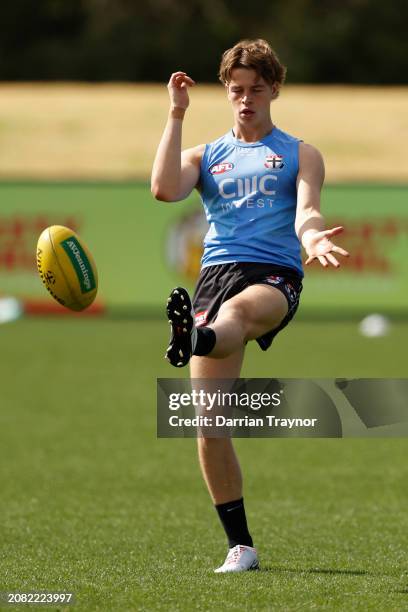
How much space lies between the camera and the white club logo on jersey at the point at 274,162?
19.8ft

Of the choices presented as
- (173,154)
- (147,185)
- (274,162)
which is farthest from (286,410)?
(147,185)

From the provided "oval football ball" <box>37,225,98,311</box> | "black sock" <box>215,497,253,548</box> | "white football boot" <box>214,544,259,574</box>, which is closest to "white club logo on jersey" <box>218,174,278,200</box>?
"oval football ball" <box>37,225,98,311</box>

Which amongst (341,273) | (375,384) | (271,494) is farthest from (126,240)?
(375,384)

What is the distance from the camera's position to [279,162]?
604 centimetres

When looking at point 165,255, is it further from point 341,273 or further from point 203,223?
point 341,273

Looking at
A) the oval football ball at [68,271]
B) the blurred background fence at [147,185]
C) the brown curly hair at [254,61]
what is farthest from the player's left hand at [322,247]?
the blurred background fence at [147,185]

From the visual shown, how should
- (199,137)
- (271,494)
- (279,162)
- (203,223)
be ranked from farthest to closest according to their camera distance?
(199,137) < (203,223) < (271,494) < (279,162)

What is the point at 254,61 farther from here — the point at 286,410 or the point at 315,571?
the point at 315,571

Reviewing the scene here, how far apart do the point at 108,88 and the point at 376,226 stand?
31.3 feet

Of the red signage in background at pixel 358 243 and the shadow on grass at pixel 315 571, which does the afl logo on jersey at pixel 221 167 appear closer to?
the shadow on grass at pixel 315 571

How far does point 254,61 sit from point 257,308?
3.67 feet

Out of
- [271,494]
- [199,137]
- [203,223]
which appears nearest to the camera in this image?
[271,494]

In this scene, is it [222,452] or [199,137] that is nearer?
[222,452]

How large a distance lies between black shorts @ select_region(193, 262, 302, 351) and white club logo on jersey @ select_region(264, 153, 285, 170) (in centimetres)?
45
